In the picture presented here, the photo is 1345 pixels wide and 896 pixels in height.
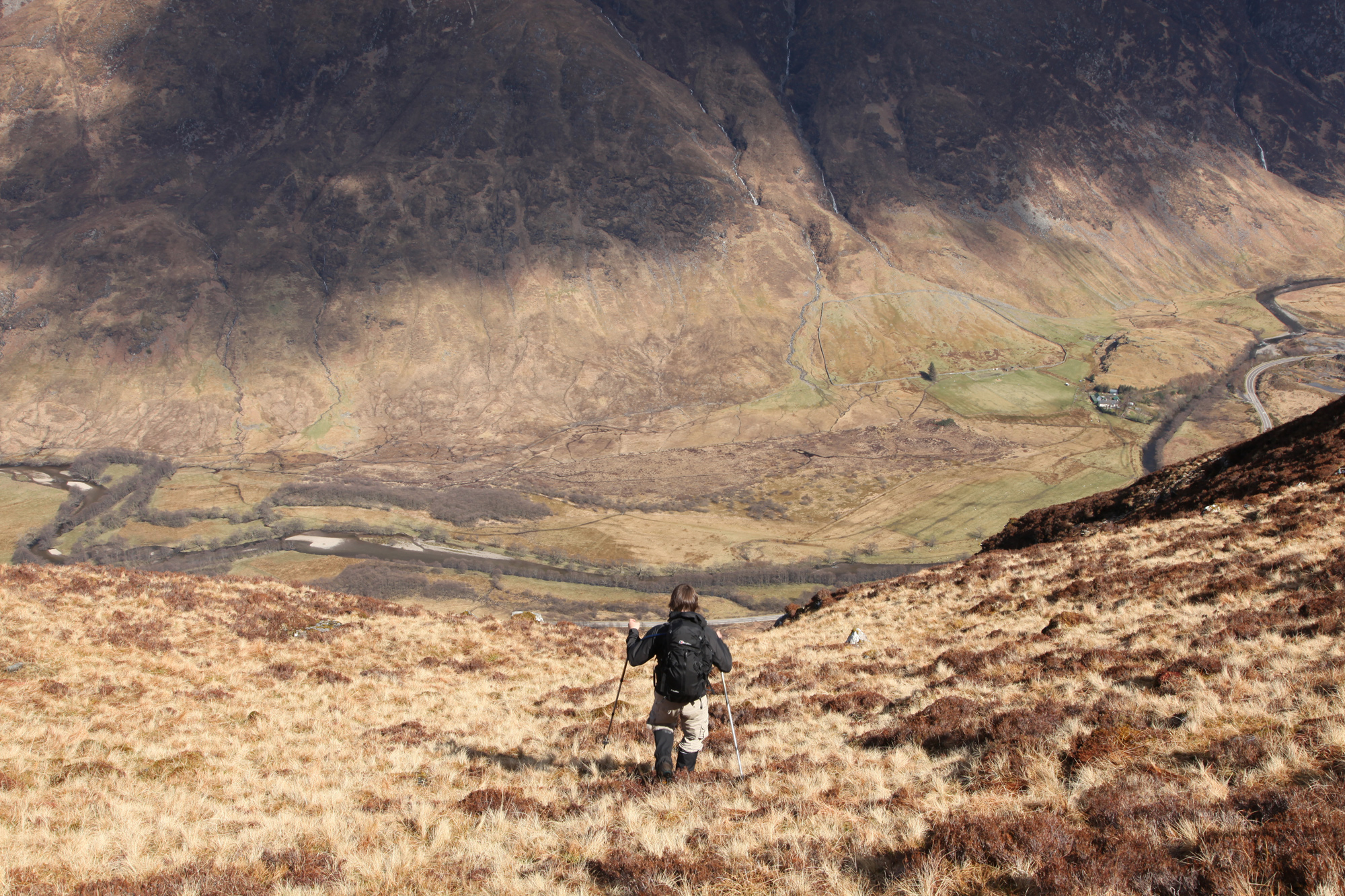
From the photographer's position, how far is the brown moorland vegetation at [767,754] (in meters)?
7.79

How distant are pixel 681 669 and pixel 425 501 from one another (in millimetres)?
128614

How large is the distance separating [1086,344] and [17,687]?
8205 inches

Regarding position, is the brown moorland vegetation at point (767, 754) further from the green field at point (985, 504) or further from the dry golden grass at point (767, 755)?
the green field at point (985, 504)

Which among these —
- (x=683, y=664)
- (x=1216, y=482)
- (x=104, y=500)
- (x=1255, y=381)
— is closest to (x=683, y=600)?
(x=683, y=664)

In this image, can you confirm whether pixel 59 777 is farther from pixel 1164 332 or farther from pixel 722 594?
pixel 1164 332

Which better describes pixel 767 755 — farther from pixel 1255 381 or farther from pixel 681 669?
pixel 1255 381

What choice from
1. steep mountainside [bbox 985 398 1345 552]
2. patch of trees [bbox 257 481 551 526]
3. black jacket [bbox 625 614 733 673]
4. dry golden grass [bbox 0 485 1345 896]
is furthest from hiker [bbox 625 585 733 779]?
patch of trees [bbox 257 481 551 526]

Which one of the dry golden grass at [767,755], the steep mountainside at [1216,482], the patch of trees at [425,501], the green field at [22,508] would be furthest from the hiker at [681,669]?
the green field at [22,508]

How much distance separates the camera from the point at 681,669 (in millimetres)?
11188

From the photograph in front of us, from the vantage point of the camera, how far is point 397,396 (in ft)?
565

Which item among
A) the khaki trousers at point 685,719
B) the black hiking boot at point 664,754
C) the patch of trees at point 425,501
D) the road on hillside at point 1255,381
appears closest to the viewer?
the khaki trousers at point 685,719

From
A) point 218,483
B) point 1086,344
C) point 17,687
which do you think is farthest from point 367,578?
point 1086,344

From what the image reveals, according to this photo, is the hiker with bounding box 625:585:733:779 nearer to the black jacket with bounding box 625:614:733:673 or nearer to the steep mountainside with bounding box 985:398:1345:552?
the black jacket with bounding box 625:614:733:673

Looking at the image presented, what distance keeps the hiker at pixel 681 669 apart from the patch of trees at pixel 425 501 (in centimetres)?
11921
